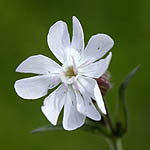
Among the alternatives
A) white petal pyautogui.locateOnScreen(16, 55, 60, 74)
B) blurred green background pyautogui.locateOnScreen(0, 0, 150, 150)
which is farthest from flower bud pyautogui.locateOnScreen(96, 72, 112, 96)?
blurred green background pyautogui.locateOnScreen(0, 0, 150, 150)

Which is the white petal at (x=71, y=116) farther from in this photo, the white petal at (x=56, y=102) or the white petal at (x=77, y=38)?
the white petal at (x=77, y=38)

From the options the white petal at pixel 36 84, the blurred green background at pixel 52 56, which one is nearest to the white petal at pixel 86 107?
the white petal at pixel 36 84

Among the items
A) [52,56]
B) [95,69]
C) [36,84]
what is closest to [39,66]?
[36,84]

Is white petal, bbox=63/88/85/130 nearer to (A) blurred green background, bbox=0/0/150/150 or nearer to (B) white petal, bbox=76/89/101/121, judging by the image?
(B) white petal, bbox=76/89/101/121

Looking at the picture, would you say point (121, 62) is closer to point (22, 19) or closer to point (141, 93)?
point (141, 93)

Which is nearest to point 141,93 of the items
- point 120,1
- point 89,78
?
point 120,1

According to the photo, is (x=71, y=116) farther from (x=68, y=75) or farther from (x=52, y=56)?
(x=52, y=56)
